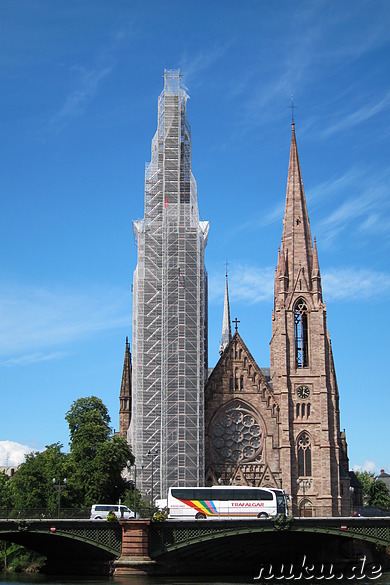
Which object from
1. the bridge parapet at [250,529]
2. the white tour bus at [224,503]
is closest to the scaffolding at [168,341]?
the white tour bus at [224,503]

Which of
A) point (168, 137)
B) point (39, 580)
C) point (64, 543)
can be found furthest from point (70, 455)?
point (168, 137)

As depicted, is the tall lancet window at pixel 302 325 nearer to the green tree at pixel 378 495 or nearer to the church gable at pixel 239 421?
the church gable at pixel 239 421

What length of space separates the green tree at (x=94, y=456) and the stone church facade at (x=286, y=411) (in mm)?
11524

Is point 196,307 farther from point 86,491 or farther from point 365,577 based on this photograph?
Answer: point 365,577

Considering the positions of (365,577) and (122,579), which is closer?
(122,579)

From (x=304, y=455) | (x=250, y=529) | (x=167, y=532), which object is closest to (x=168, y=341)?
(x=304, y=455)

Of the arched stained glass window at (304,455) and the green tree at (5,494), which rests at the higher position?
the arched stained glass window at (304,455)

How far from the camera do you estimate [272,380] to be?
91812 mm

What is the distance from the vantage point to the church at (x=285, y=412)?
86.1 metres

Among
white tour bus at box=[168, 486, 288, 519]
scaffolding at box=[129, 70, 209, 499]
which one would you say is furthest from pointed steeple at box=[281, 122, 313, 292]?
white tour bus at box=[168, 486, 288, 519]

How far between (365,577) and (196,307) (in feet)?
101

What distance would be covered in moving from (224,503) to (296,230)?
1581 inches

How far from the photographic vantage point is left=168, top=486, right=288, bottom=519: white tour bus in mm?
63438

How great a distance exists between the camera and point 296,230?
96562 millimetres
